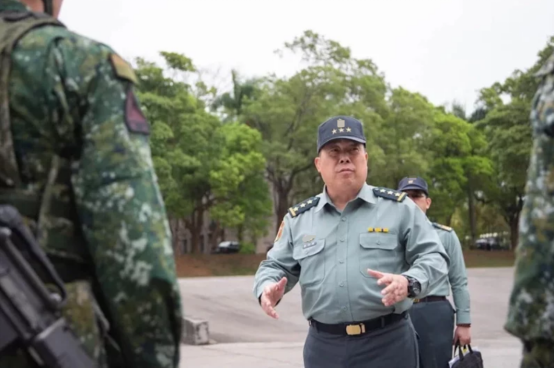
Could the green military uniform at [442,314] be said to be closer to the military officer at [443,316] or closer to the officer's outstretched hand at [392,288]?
the military officer at [443,316]

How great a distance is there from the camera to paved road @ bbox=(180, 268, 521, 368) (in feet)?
31.6

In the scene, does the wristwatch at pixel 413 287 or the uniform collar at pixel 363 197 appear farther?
the uniform collar at pixel 363 197

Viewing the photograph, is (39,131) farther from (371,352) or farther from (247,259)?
(247,259)

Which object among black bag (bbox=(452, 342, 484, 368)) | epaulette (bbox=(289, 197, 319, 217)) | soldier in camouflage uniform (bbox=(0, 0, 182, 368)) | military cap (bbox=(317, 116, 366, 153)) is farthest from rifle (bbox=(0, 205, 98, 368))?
black bag (bbox=(452, 342, 484, 368))

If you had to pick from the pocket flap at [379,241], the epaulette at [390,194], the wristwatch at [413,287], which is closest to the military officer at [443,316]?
the epaulette at [390,194]

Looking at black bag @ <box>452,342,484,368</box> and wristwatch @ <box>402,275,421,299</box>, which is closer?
wristwatch @ <box>402,275,421,299</box>

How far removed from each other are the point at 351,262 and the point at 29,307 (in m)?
2.33

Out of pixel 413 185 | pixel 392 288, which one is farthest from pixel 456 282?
pixel 392 288

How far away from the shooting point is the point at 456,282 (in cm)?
566

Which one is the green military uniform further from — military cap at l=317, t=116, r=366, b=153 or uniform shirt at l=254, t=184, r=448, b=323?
military cap at l=317, t=116, r=366, b=153

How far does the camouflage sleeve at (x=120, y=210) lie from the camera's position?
5.75 feet

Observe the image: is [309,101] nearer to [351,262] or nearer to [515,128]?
[515,128]

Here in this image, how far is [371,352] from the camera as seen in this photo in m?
3.67

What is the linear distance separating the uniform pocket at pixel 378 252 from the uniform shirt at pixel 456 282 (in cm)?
194
